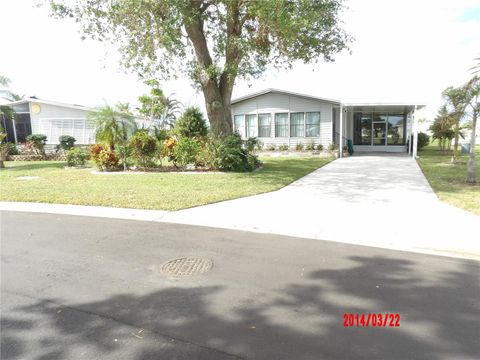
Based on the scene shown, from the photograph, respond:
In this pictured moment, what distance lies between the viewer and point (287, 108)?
20859 millimetres

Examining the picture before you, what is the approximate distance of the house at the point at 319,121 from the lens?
66.1 feet

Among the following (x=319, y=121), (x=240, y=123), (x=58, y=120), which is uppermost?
(x=58, y=120)

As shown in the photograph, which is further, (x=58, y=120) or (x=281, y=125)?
(x=58, y=120)

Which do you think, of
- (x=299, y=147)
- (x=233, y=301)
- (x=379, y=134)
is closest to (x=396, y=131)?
(x=379, y=134)

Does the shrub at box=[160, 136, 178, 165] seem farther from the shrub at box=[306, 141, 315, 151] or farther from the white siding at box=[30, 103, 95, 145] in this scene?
the white siding at box=[30, 103, 95, 145]

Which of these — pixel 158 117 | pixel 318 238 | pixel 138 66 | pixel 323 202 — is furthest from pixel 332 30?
pixel 158 117

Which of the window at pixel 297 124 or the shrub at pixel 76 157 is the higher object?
the window at pixel 297 124

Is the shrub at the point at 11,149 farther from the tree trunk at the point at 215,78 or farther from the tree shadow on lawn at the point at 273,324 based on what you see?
the tree shadow on lawn at the point at 273,324

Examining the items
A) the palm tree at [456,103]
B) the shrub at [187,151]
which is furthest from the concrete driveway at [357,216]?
the shrub at [187,151]

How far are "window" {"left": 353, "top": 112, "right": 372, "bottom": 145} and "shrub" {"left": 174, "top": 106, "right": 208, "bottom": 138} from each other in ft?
43.1

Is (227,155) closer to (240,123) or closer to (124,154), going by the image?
(124,154)

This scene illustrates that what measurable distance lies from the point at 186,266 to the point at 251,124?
1857 centimetres

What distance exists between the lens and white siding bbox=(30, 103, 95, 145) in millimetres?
22844

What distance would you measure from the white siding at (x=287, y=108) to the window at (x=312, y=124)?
199 millimetres
